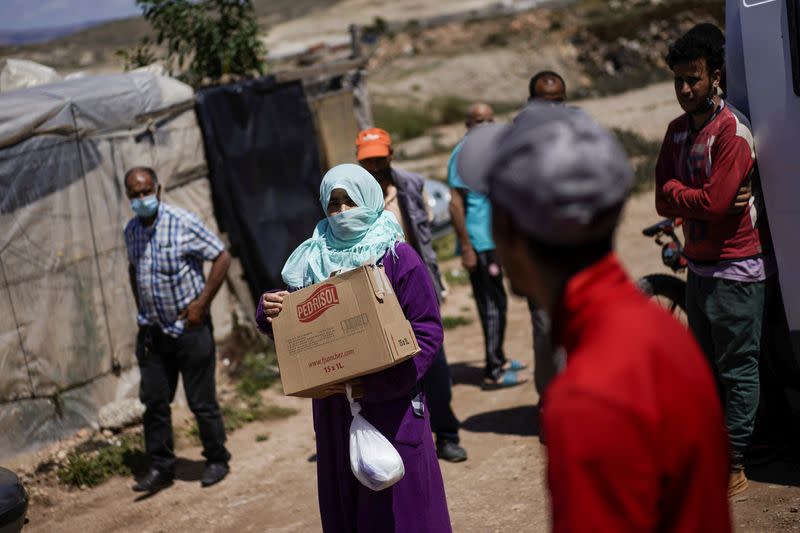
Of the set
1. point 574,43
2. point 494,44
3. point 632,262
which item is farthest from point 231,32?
point 494,44

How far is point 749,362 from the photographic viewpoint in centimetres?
423

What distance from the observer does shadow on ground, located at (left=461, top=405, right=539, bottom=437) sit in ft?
20.0

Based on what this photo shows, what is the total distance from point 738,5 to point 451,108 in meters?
24.8

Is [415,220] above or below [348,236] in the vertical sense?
below

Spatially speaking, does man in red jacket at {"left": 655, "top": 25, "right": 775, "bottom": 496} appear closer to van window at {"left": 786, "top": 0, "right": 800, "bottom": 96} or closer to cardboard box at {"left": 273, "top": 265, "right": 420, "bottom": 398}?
van window at {"left": 786, "top": 0, "right": 800, "bottom": 96}

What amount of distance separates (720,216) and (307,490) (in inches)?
124

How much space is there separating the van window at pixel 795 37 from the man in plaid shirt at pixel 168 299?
3.44 metres

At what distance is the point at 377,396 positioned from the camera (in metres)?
3.37

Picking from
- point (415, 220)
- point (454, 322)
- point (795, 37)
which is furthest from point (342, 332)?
point (454, 322)

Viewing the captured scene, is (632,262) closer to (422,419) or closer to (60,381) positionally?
(60,381)

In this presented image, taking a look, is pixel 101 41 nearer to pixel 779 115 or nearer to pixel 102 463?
pixel 102 463

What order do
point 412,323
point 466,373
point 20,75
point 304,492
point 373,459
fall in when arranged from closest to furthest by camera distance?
point 373,459 < point 412,323 < point 304,492 < point 466,373 < point 20,75

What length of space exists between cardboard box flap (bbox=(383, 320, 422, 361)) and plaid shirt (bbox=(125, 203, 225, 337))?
107 inches

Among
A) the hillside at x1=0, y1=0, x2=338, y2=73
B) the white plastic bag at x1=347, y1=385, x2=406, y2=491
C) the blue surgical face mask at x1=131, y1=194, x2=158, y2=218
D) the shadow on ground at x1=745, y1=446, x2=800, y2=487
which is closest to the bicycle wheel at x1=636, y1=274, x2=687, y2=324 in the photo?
the shadow on ground at x1=745, y1=446, x2=800, y2=487
